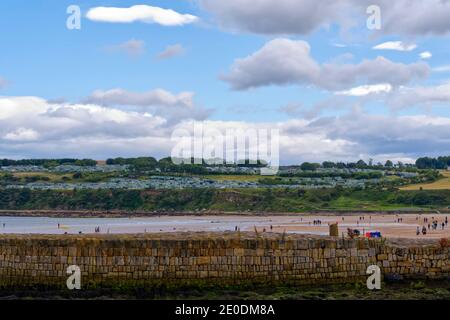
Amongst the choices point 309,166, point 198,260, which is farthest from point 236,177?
point 198,260

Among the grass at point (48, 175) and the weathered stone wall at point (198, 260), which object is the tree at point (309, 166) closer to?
the grass at point (48, 175)

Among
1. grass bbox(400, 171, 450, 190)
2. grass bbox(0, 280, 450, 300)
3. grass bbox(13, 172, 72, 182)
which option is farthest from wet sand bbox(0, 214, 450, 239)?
grass bbox(13, 172, 72, 182)

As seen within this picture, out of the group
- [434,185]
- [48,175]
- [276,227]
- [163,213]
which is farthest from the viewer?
[48,175]

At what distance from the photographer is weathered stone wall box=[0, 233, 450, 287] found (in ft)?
54.2

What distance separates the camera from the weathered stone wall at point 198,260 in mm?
16516

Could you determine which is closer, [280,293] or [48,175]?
[280,293]

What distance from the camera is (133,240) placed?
54.7 ft

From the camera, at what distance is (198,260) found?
651 inches

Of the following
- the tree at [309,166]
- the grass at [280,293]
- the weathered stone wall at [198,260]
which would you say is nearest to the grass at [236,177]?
the tree at [309,166]

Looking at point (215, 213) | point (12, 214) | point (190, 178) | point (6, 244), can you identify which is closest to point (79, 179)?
point (190, 178)

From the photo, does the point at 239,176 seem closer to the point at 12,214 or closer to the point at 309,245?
the point at 12,214

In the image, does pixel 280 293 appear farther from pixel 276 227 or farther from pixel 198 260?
pixel 276 227

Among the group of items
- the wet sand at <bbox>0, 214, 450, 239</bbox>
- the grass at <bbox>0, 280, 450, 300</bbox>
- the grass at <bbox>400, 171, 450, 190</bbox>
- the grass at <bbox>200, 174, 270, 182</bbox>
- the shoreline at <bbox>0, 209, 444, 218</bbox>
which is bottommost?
the shoreline at <bbox>0, 209, 444, 218</bbox>

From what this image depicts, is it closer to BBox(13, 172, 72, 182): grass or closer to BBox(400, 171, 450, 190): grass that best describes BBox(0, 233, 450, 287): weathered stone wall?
BBox(400, 171, 450, 190): grass
